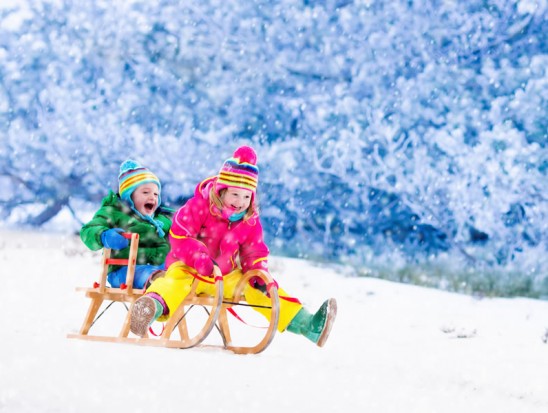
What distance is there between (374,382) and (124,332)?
57.2 inches

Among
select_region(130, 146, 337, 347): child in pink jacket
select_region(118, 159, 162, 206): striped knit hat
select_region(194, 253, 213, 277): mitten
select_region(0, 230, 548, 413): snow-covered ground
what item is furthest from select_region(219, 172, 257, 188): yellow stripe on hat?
select_region(0, 230, 548, 413): snow-covered ground

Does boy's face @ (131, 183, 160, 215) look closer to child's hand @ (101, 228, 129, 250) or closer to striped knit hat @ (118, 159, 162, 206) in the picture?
striped knit hat @ (118, 159, 162, 206)

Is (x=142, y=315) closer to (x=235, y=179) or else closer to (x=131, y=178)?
(x=235, y=179)

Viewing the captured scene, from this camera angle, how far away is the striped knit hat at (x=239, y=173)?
4.81 meters

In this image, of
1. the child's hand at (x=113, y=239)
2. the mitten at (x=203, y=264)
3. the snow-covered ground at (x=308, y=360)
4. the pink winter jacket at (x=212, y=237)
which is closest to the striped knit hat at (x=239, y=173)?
the pink winter jacket at (x=212, y=237)

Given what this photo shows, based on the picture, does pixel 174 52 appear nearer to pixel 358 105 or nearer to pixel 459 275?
pixel 358 105

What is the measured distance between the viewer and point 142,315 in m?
4.64

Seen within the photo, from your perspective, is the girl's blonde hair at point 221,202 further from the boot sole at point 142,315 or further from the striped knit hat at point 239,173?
the boot sole at point 142,315

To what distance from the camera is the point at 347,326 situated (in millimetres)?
7715

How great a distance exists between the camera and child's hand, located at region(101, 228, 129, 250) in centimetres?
507

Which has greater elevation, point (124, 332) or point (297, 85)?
point (297, 85)

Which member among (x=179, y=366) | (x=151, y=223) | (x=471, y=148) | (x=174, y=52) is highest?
(x=174, y=52)

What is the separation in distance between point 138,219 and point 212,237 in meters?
0.72

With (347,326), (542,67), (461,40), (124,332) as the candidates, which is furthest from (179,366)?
(461,40)
